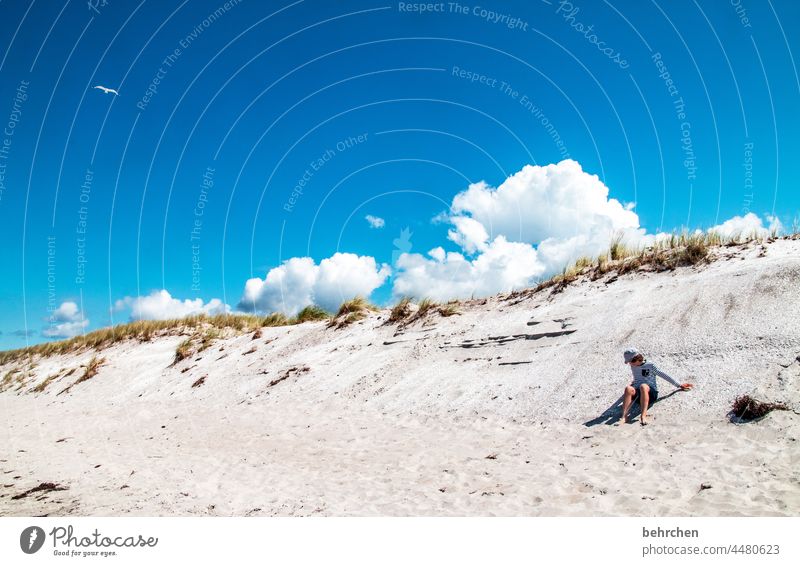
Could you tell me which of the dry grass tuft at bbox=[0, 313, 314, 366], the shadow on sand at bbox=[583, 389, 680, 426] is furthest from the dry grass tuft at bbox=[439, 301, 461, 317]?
the dry grass tuft at bbox=[0, 313, 314, 366]

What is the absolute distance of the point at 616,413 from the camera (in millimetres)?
8414

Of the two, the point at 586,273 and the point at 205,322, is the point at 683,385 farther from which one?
the point at 205,322

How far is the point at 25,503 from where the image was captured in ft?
25.5

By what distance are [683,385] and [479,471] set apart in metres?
3.84

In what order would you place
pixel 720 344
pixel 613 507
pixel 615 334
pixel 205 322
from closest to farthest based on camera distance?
pixel 613 507
pixel 720 344
pixel 615 334
pixel 205 322

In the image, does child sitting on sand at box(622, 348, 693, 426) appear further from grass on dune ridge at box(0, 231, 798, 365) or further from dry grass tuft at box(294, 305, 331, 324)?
dry grass tuft at box(294, 305, 331, 324)

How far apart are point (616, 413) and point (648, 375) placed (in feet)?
2.77

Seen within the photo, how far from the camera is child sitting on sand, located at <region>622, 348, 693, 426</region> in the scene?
26.2 feet

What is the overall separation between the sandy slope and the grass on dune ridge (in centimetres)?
54

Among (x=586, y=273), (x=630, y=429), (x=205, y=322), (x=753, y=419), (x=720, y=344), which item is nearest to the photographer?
(x=753, y=419)

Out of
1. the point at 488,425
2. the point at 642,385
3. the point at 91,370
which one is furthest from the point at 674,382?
the point at 91,370

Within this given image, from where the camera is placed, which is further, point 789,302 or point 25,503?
point 789,302

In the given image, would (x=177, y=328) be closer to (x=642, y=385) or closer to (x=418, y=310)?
(x=418, y=310)
